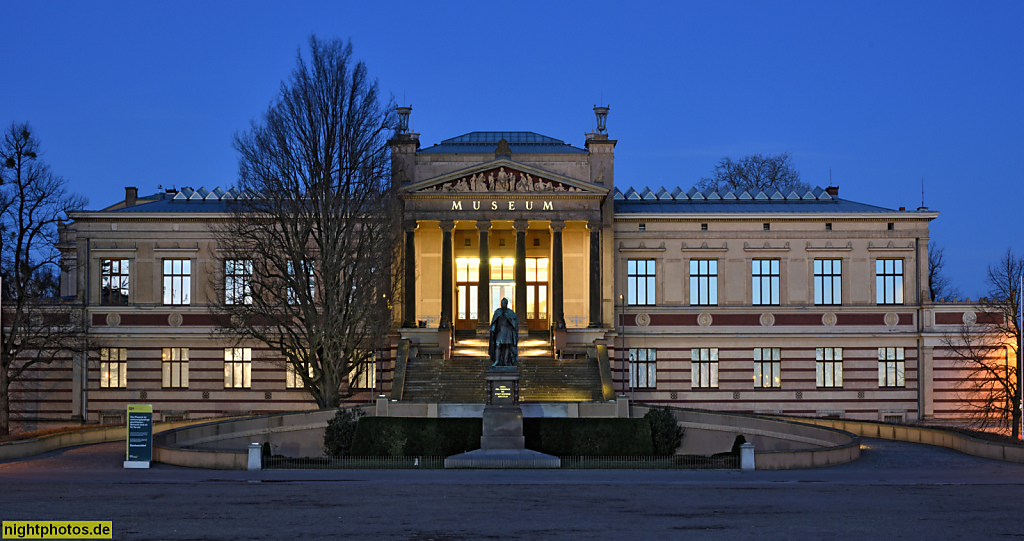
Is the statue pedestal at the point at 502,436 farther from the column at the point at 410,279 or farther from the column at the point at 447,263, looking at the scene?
the column at the point at 447,263

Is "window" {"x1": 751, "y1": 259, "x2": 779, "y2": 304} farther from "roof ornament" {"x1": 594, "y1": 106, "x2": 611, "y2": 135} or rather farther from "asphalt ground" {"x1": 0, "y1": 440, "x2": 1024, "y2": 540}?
"asphalt ground" {"x1": 0, "y1": 440, "x2": 1024, "y2": 540}

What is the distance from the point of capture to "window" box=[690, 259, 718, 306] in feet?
186

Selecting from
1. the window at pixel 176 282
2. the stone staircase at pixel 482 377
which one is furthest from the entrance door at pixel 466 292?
the window at pixel 176 282

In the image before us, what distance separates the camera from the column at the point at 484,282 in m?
52.8

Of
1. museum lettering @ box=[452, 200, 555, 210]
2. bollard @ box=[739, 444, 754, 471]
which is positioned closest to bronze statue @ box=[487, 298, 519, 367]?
bollard @ box=[739, 444, 754, 471]

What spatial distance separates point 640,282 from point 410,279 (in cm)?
1243

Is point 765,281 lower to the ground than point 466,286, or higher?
higher

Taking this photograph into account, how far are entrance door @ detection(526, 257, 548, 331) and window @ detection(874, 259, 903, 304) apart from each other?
17183mm

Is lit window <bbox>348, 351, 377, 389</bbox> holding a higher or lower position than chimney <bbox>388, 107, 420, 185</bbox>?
lower

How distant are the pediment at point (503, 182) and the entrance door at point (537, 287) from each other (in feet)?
18.4

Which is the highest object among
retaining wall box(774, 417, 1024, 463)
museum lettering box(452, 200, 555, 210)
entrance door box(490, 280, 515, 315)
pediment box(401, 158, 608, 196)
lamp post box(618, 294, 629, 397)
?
pediment box(401, 158, 608, 196)

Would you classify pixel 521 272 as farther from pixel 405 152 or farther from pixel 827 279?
pixel 827 279

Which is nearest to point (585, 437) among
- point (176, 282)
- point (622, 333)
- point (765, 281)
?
point (622, 333)

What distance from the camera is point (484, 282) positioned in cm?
5303
